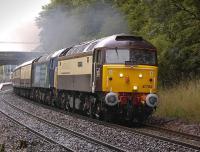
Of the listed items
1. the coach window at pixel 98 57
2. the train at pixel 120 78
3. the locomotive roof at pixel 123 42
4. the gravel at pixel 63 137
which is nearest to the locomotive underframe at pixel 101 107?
the train at pixel 120 78

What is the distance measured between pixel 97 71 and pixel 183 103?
3.42 m

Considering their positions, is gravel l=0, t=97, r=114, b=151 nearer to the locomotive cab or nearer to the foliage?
the locomotive cab

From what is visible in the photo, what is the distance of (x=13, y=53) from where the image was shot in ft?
264

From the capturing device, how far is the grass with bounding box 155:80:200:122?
726 inches

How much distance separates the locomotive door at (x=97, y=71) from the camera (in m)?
18.5

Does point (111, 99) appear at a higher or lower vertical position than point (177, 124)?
higher

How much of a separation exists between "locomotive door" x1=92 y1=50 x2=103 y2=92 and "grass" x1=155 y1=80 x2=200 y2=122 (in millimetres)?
3148

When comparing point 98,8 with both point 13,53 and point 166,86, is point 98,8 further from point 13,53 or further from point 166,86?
point 13,53

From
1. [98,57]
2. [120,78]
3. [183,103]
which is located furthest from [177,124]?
[98,57]

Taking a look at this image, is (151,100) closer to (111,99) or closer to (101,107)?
(111,99)

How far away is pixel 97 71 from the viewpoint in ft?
61.5

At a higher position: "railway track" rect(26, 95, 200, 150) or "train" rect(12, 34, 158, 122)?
"train" rect(12, 34, 158, 122)

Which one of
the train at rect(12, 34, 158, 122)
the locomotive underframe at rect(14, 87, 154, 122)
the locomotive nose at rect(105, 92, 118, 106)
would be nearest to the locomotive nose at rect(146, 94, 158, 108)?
the train at rect(12, 34, 158, 122)

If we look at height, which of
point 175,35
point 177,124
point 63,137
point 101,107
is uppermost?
point 175,35
